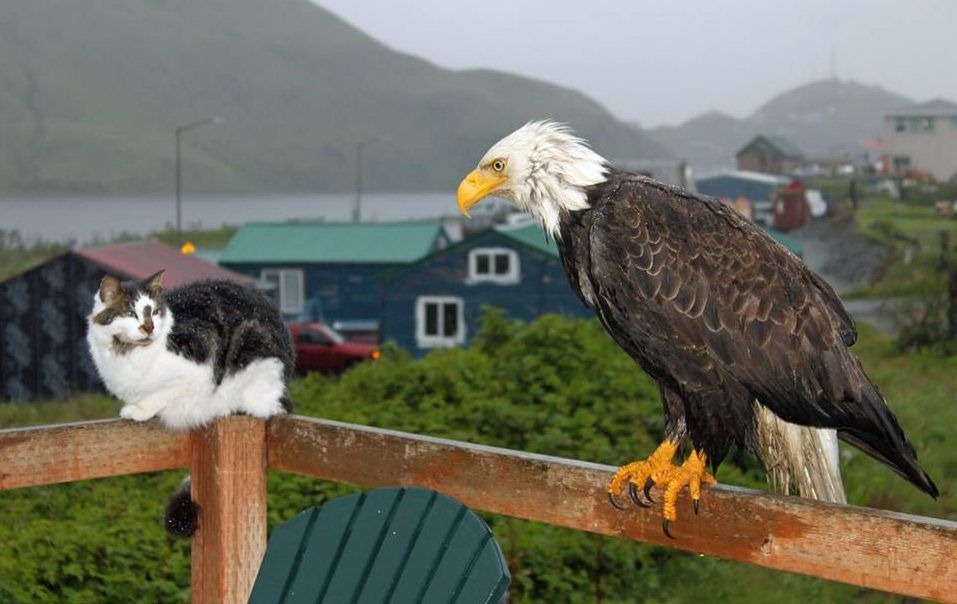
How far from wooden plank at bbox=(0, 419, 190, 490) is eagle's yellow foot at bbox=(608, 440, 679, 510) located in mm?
1137

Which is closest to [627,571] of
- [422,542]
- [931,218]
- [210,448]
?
[210,448]

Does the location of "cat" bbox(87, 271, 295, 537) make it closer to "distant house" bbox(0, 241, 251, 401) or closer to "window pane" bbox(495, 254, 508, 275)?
"distant house" bbox(0, 241, 251, 401)

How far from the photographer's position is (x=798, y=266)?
267 centimetres

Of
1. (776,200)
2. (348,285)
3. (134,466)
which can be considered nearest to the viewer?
(134,466)

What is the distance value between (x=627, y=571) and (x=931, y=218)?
13455 mm

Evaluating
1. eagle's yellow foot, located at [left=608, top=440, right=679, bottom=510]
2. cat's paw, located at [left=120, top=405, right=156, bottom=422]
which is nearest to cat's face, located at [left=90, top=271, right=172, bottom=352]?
cat's paw, located at [left=120, top=405, right=156, bottom=422]

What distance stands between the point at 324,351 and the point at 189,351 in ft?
44.2

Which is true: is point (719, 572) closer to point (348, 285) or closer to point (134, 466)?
point (134, 466)

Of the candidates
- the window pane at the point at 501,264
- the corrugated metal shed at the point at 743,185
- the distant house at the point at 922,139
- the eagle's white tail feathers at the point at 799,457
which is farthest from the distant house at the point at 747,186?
the eagle's white tail feathers at the point at 799,457

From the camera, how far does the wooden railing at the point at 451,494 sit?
205 cm

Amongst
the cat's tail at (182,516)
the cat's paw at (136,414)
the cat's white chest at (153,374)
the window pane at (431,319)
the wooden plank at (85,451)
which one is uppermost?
the cat's white chest at (153,374)

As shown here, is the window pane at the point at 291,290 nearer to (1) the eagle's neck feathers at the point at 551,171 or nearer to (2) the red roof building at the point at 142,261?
(2) the red roof building at the point at 142,261

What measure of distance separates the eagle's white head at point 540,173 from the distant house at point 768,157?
3025 cm

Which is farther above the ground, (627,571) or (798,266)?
(798,266)
